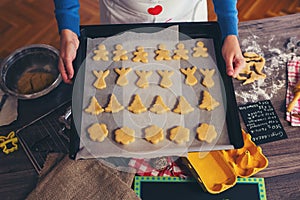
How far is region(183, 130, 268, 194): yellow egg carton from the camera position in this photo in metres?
0.85

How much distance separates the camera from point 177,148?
0.82m

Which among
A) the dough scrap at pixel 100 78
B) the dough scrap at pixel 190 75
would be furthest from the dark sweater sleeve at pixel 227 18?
the dough scrap at pixel 100 78

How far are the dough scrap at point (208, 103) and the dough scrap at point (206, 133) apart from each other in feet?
0.17

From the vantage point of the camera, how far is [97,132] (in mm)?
852

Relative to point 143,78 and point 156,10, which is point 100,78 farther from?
point 156,10

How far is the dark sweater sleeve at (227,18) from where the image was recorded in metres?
0.98

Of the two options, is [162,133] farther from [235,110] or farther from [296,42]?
[296,42]

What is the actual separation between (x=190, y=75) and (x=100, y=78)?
0.24 meters

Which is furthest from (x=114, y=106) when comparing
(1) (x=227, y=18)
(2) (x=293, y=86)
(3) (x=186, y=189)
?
(2) (x=293, y=86)

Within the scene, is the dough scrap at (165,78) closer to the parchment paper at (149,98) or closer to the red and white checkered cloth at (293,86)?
the parchment paper at (149,98)

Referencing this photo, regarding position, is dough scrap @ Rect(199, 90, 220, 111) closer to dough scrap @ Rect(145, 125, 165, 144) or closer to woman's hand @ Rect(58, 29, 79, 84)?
dough scrap @ Rect(145, 125, 165, 144)

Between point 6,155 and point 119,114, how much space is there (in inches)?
12.6

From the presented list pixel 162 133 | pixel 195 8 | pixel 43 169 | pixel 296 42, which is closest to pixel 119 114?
pixel 162 133

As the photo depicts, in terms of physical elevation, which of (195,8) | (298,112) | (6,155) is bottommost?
(6,155)
